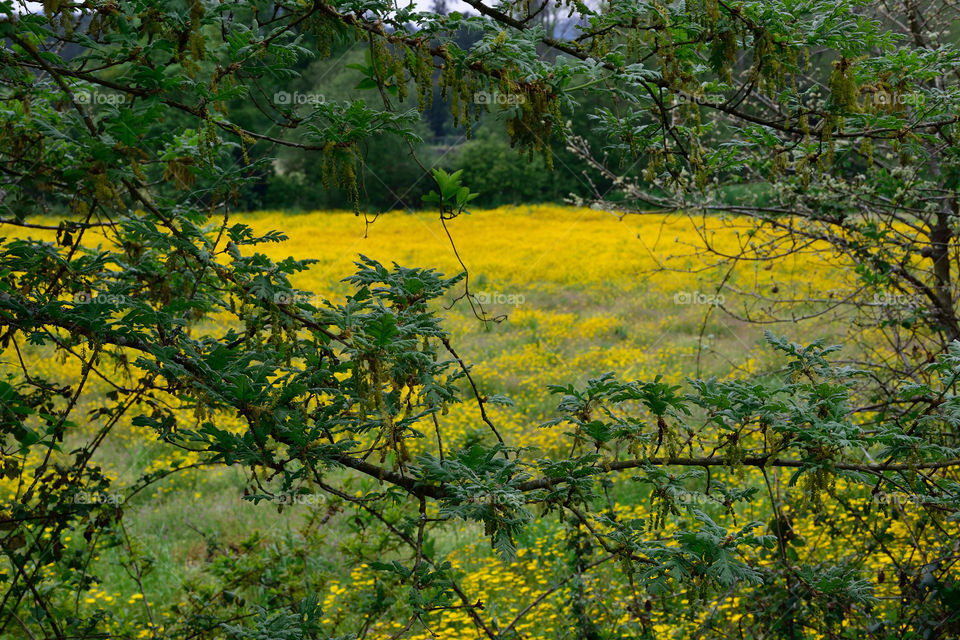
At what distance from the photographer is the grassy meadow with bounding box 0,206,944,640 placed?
12.2 ft

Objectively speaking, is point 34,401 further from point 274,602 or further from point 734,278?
point 734,278

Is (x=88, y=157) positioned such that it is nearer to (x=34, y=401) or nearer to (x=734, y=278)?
(x=34, y=401)

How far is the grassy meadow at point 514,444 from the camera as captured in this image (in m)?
3.73

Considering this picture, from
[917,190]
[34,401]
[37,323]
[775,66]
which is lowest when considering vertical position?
[34,401]

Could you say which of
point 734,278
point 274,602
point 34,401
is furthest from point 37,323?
point 734,278

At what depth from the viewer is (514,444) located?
7.12 meters

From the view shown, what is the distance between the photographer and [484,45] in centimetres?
191

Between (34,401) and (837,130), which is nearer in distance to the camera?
(837,130)

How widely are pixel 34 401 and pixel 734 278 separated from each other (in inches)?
478

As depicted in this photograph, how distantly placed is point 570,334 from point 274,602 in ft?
24.5

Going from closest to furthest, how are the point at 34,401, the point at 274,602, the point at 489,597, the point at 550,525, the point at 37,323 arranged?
the point at 37,323 < the point at 34,401 < the point at 274,602 < the point at 489,597 < the point at 550,525

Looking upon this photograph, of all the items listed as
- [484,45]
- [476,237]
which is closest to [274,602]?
[484,45]

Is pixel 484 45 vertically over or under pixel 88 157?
over

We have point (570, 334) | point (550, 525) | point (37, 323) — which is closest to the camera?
point (37, 323)
